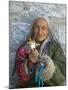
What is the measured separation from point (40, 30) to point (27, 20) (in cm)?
11

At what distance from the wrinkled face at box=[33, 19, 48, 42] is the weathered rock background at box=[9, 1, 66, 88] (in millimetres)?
35

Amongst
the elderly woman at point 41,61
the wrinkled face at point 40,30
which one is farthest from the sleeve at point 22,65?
the wrinkled face at point 40,30

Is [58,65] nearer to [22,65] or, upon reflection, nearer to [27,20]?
[22,65]

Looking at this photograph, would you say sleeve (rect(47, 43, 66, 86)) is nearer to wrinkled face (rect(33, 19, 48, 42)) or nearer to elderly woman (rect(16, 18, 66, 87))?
elderly woman (rect(16, 18, 66, 87))

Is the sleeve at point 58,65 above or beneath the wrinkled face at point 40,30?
beneath

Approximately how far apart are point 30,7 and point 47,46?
0.29 metres

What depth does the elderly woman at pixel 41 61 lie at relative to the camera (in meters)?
1.62

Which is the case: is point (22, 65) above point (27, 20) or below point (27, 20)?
below

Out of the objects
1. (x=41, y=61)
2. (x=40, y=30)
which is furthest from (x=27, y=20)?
(x=41, y=61)

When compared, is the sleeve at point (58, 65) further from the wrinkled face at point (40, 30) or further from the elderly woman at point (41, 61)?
the wrinkled face at point (40, 30)

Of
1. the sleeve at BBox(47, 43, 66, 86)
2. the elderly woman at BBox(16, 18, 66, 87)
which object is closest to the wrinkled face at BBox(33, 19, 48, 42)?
the elderly woman at BBox(16, 18, 66, 87)

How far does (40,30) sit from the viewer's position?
64.9 inches

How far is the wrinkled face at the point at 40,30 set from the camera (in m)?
1.64

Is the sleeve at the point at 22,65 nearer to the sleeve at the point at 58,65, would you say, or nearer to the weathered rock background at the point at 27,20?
the weathered rock background at the point at 27,20
